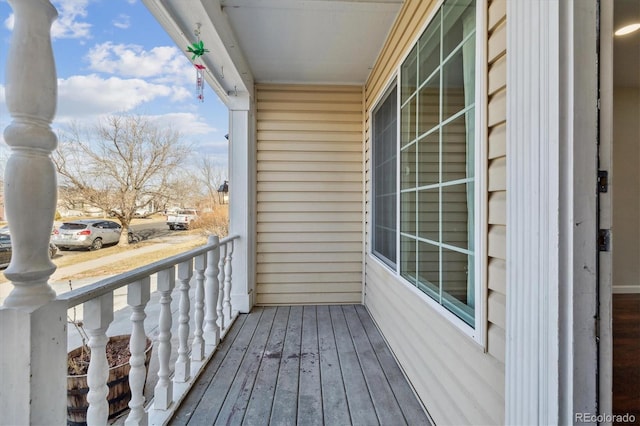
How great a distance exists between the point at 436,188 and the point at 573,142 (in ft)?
2.68

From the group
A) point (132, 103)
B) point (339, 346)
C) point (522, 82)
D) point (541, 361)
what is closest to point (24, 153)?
point (522, 82)

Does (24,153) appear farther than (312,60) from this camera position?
→ No

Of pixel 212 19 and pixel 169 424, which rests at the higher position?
pixel 212 19

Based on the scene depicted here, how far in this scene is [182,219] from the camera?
2.51 m

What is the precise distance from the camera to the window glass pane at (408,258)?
1981mm

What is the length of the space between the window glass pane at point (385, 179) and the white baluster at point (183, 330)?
1.60m

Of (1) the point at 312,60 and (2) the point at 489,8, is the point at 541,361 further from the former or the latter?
(1) the point at 312,60

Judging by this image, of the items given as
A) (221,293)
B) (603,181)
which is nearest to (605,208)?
(603,181)

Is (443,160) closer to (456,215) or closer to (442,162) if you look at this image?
(442,162)

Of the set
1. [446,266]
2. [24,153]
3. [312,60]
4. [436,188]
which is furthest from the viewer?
[312,60]

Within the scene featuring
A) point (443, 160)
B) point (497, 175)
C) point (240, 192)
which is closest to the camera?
point (497, 175)

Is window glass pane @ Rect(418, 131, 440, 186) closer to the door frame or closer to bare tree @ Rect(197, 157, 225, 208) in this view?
the door frame

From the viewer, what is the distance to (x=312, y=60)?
2988 millimetres

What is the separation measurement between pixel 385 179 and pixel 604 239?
194 cm
